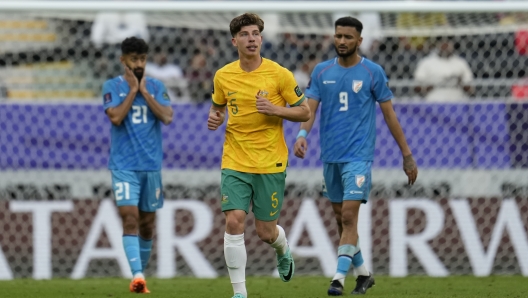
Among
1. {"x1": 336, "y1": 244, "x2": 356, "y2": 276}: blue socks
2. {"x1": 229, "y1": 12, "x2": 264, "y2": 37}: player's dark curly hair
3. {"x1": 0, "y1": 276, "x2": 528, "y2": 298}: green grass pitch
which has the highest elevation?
{"x1": 229, "y1": 12, "x2": 264, "y2": 37}: player's dark curly hair

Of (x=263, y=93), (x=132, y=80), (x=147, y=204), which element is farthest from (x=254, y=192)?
(x=132, y=80)

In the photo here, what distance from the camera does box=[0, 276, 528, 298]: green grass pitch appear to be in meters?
8.55

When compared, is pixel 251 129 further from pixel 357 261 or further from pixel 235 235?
pixel 357 261

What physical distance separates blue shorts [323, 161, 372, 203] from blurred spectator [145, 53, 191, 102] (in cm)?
391

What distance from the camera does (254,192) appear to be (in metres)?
7.37

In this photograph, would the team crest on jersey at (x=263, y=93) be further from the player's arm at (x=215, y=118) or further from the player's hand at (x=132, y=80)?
the player's hand at (x=132, y=80)

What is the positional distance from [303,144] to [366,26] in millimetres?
3992

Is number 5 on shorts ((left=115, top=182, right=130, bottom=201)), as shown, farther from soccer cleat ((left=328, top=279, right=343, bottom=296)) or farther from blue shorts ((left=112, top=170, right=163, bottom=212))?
soccer cleat ((left=328, top=279, right=343, bottom=296))

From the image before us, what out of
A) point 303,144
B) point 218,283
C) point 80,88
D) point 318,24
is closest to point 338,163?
point 303,144

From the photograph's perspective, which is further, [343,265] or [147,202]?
[147,202]

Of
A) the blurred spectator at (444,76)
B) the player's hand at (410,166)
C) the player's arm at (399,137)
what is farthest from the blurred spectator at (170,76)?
the player's hand at (410,166)

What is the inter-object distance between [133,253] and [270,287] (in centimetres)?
144

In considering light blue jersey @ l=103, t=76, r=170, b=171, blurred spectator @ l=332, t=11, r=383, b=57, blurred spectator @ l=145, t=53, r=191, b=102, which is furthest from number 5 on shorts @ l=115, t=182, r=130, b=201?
blurred spectator @ l=332, t=11, r=383, b=57

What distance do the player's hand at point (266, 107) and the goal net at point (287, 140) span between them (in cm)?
415
